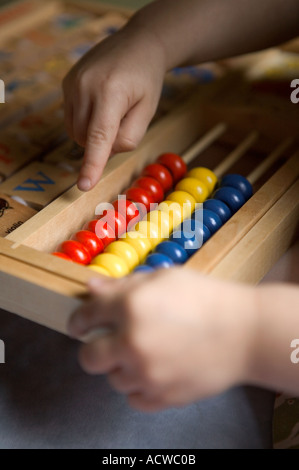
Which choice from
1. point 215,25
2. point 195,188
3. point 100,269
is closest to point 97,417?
point 100,269

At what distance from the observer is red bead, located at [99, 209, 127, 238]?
A: 0.67 meters

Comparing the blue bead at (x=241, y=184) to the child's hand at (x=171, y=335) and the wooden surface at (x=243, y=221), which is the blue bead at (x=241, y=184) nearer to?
the wooden surface at (x=243, y=221)

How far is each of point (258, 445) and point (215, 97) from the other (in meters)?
0.52

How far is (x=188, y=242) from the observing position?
0.63 meters

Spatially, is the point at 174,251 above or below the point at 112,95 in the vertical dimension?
below

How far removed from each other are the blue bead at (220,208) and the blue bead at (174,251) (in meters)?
0.08

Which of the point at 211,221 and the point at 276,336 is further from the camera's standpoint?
the point at 211,221

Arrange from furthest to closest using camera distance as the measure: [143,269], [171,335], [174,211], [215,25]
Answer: [215,25] < [174,211] < [143,269] < [171,335]

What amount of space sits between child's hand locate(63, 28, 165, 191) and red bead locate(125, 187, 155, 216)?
53 millimetres

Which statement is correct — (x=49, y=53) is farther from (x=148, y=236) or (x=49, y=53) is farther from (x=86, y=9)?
(x=148, y=236)

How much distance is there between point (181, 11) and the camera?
0.80 meters

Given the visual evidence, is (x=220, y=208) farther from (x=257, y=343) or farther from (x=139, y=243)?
(x=257, y=343)

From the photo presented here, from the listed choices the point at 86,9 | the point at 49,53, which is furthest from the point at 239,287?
the point at 86,9

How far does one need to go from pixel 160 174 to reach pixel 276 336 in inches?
13.1
